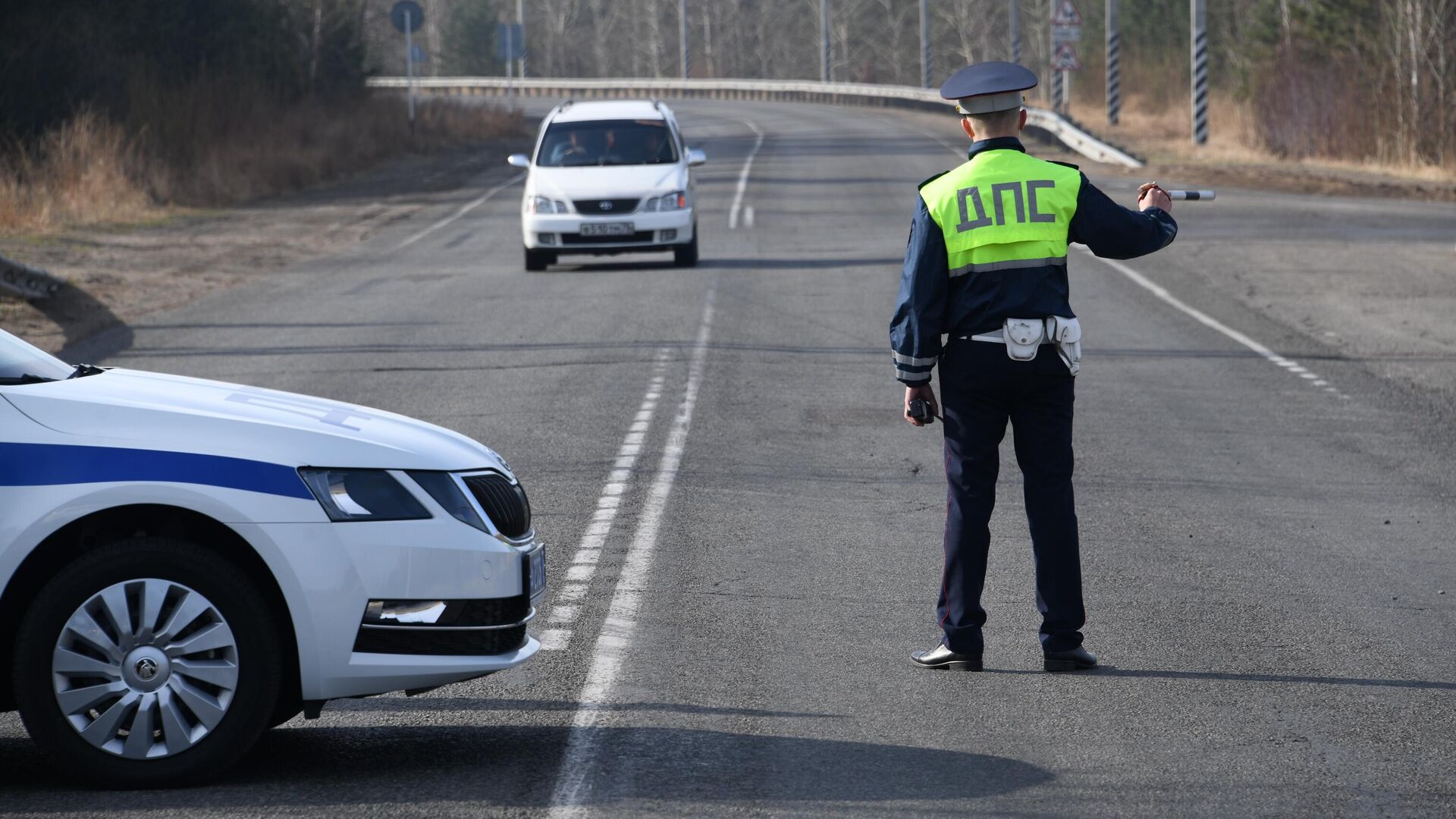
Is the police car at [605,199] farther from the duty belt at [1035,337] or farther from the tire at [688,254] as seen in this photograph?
the duty belt at [1035,337]

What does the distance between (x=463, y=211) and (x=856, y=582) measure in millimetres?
23839

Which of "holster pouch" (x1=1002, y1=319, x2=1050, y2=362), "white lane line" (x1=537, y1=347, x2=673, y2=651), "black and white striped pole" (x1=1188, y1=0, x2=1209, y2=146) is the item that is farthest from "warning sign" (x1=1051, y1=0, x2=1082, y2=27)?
"holster pouch" (x1=1002, y1=319, x2=1050, y2=362)

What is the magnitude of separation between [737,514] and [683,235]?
12111 millimetres

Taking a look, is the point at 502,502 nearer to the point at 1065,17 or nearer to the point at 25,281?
the point at 25,281

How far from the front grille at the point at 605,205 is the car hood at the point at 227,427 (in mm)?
15105

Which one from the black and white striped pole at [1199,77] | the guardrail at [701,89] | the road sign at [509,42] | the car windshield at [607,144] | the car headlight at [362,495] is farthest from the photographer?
the guardrail at [701,89]

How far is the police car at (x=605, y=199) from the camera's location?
66.4ft

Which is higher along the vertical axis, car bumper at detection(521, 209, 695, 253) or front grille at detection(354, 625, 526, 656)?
car bumper at detection(521, 209, 695, 253)

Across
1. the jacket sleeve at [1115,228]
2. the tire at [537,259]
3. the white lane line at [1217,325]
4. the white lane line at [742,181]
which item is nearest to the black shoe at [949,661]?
the jacket sleeve at [1115,228]

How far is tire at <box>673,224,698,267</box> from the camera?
68.0 feet

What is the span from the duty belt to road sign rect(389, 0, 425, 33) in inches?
1406

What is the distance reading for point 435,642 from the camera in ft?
16.4

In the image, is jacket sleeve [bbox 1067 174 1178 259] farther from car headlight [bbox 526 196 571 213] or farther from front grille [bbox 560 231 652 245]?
car headlight [bbox 526 196 571 213]

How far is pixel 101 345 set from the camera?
15.2 metres
